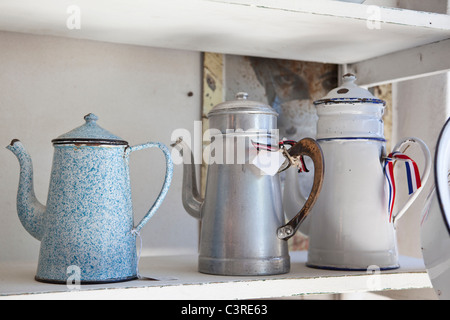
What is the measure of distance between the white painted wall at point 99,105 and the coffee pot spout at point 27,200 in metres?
0.22

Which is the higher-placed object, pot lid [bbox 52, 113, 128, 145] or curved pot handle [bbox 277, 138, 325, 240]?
pot lid [bbox 52, 113, 128, 145]

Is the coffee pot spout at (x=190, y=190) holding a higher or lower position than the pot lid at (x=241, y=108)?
lower

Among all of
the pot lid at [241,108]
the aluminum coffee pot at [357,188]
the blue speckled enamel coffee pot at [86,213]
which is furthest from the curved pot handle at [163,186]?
the aluminum coffee pot at [357,188]

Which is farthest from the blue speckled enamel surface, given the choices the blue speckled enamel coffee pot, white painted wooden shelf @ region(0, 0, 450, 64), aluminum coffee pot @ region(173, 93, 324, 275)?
white painted wooden shelf @ region(0, 0, 450, 64)

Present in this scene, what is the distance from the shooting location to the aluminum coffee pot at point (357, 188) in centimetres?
91

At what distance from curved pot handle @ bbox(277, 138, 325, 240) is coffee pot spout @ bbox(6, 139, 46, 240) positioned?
0.35 m

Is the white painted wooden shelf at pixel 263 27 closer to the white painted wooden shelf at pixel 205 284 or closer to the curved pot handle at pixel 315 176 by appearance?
the curved pot handle at pixel 315 176

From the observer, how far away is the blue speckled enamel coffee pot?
30.0 inches

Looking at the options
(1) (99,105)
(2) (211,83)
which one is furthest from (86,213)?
(2) (211,83)

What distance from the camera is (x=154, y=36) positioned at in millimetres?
1028

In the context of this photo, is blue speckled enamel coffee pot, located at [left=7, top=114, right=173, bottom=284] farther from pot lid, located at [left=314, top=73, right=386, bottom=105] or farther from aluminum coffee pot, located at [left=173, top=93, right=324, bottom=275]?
pot lid, located at [left=314, top=73, right=386, bottom=105]

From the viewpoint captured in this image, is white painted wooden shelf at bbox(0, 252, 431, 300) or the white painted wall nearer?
white painted wooden shelf at bbox(0, 252, 431, 300)

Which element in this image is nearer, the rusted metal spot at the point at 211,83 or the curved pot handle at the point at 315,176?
the curved pot handle at the point at 315,176

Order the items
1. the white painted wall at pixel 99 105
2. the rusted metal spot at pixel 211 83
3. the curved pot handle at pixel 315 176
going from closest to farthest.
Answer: the curved pot handle at pixel 315 176 < the white painted wall at pixel 99 105 < the rusted metal spot at pixel 211 83
